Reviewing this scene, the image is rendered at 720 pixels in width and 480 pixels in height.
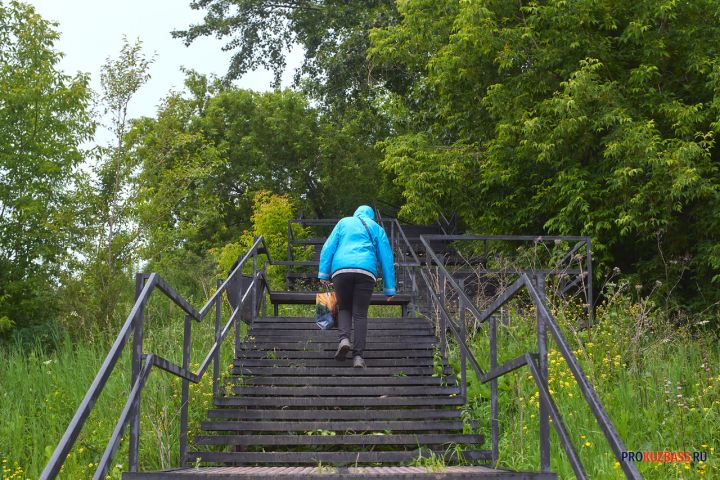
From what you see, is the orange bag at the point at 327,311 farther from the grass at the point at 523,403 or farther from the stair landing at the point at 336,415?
the grass at the point at 523,403

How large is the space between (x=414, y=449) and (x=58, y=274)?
931 centimetres

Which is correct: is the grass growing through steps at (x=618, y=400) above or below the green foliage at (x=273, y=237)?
below

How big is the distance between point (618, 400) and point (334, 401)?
2.48 metres

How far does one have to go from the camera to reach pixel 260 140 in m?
27.1

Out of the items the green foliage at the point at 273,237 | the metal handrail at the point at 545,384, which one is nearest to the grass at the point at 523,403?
the metal handrail at the point at 545,384

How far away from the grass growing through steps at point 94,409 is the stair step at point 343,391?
47 cm

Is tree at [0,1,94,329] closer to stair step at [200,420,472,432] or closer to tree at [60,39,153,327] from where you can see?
tree at [60,39,153,327]

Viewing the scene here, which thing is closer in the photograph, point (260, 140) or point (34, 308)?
point (34, 308)

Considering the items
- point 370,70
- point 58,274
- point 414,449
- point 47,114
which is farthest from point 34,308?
point 414,449

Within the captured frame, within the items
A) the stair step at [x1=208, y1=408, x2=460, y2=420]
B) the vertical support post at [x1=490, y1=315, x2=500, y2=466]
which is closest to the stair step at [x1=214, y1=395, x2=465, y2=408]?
the stair step at [x1=208, y1=408, x2=460, y2=420]

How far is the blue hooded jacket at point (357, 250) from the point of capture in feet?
23.2

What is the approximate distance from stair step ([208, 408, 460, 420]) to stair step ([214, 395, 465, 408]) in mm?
123

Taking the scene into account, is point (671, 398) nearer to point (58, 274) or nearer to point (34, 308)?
point (58, 274)

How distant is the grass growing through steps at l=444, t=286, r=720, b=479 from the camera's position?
19.1ft
